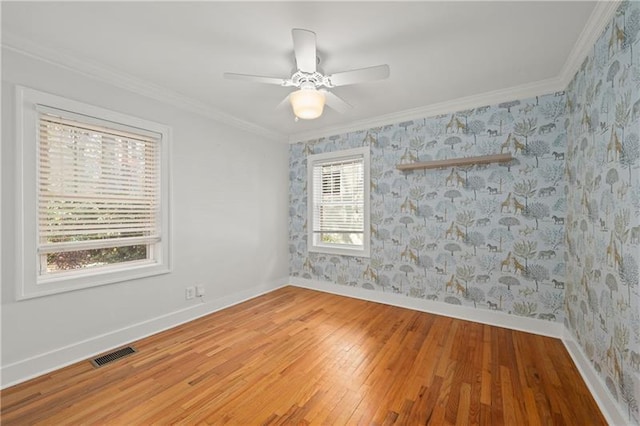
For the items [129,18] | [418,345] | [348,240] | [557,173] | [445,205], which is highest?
[129,18]

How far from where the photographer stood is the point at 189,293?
121 inches

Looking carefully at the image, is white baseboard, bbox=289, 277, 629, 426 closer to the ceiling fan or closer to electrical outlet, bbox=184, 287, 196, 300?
electrical outlet, bbox=184, 287, 196, 300

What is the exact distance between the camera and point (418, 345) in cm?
247

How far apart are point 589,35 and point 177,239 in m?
4.06

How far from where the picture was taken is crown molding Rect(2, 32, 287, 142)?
77.3 inches

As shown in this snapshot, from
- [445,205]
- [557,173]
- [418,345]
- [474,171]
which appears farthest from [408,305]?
[557,173]

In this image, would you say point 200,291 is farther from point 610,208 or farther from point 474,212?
point 610,208

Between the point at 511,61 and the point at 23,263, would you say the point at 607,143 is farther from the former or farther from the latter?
the point at 23,263

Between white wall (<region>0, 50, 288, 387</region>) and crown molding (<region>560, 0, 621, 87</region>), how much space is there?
11.6 feet

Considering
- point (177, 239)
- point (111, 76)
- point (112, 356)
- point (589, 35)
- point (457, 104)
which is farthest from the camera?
point (457, 104)

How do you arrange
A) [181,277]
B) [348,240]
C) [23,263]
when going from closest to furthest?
[23,263]
[181,277]
[348,240]

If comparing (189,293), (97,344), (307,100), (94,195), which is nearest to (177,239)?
(189,293)

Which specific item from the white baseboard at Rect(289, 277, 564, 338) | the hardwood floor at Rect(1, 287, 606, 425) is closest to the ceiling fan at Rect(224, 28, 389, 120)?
the hardwood floor at Rect(1, 287, 606, 425)

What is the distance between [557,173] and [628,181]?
1.36 meters
